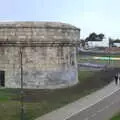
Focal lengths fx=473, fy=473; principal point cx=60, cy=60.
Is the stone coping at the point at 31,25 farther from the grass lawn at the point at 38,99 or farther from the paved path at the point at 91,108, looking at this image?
the paved path at the point at 91,108

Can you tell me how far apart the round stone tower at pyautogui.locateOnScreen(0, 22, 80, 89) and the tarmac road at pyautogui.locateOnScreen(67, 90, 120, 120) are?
23.8 feet

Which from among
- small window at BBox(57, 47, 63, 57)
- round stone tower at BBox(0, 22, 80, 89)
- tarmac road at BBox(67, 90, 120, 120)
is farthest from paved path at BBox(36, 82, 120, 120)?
small window at BBox(57, 47, 63, 57)

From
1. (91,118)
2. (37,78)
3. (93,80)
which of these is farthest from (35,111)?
(93,80)

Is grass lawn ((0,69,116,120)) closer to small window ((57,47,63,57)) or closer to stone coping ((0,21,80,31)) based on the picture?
small window ((57,47,63,57))

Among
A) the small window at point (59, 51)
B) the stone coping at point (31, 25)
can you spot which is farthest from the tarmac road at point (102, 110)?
the stone coping at point (31, 25)

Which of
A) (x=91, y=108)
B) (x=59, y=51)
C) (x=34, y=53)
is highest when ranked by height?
(x=59, y=51)

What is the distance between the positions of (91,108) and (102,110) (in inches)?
39.2

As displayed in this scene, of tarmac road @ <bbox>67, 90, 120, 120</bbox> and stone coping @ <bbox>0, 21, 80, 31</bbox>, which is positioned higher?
stone coping @ <bbox>0, 21, 80, 31</bbox>

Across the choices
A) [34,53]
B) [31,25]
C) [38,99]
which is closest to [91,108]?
[38,99]

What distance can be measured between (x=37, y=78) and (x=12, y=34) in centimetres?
434

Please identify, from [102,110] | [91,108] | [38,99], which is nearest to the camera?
[102,110]

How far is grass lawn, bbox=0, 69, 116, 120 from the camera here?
28.8m

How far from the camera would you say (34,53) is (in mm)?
40938

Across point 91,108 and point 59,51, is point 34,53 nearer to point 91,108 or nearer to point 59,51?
point 59,51
